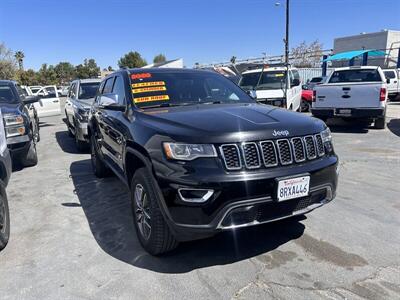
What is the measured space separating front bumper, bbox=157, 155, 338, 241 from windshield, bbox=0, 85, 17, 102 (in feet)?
20.3

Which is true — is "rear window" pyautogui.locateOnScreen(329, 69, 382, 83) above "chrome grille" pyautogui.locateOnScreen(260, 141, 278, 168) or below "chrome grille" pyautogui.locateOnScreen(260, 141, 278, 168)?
above

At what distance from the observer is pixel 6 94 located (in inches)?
309

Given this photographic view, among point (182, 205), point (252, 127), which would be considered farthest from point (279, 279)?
point (252, 127)

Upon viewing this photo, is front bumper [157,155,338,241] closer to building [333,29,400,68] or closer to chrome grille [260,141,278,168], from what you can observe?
chrome grille [260,141,278,168]

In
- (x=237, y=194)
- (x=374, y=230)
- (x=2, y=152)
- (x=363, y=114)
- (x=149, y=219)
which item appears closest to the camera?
(x=237, y=194)

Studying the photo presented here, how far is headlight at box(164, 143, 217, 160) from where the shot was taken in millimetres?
2840

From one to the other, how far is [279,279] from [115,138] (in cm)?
254

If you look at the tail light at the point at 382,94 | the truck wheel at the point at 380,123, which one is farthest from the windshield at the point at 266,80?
the truck wheel at the point at 380,123

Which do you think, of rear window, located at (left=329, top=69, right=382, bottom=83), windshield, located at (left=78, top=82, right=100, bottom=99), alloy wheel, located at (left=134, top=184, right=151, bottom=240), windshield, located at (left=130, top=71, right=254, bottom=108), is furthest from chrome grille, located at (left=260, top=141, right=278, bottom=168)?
rear window, located at (left=329, top=69, right=382, bottom=83)

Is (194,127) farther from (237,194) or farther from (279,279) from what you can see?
(279,279)

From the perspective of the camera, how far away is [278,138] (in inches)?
119

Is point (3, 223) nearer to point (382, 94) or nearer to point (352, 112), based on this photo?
point (352, 112)

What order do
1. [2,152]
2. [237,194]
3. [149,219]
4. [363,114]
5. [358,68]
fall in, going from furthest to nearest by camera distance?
[358,68], [363,114], [2,152], [149,219], [237,194]

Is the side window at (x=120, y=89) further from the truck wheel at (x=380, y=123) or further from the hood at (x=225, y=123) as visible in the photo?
the truck wheel at (x=380, y=123)
